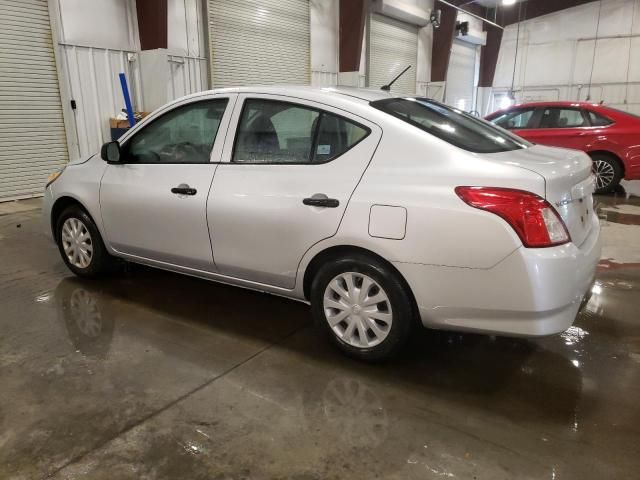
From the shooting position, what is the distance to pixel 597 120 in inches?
297

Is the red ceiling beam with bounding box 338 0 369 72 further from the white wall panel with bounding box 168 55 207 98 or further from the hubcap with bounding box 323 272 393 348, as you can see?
the hubcap with bounding box 323 272 393 348

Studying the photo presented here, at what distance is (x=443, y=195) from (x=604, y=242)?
147 inches

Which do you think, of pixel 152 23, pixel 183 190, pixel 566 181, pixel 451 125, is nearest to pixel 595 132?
pixel 451 125

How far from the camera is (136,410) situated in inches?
91.0

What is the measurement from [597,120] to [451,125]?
6003mm

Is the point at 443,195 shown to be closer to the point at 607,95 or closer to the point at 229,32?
the point at 229,32

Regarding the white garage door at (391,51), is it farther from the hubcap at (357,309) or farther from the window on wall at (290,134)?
the hubcap at (357,309)

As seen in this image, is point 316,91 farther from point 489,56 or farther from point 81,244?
point 489,56

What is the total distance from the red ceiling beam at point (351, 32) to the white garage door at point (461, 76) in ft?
19.9

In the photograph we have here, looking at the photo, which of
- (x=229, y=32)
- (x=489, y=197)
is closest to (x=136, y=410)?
(x=489, y=197)

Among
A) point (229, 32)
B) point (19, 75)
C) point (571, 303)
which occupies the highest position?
point (229, 32)

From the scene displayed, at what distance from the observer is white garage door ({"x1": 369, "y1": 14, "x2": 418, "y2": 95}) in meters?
14.6

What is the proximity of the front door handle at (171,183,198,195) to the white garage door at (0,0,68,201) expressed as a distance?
5.99 meters

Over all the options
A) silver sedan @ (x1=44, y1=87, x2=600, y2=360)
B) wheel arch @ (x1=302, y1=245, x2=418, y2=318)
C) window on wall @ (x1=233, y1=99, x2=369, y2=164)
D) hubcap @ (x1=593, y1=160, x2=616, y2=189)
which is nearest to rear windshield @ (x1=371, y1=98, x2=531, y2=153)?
silver sedan @ (x1=44, y1=87, x2=600, y2=360)
